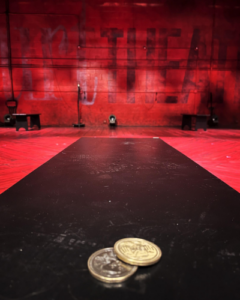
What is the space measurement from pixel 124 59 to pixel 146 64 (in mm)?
792

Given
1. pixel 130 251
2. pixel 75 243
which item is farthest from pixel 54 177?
pixel 130 251

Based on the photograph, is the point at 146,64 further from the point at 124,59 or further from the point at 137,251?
the point at 137,251

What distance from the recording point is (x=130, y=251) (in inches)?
38.0

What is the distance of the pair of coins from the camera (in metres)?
0.85

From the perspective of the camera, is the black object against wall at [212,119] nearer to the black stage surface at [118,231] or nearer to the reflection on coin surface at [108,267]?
the black stage surface at [118,231]

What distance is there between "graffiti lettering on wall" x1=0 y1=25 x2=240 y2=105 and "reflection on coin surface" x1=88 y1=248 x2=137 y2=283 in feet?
24.4

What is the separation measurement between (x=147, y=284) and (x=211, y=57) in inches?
338

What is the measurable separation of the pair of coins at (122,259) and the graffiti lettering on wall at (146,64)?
7390 millimetres

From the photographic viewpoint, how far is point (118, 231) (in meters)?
1.17

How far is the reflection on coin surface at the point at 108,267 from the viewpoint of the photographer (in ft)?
2.73

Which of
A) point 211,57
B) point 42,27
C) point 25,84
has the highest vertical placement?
point 42,27

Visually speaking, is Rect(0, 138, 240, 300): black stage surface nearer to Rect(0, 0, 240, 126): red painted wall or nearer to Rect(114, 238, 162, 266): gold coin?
Rect(114, 238, 162, 266): gold coin

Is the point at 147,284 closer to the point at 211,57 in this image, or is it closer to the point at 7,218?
the point at 7,218

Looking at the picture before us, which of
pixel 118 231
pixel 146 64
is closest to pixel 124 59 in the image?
pixel 146 64
